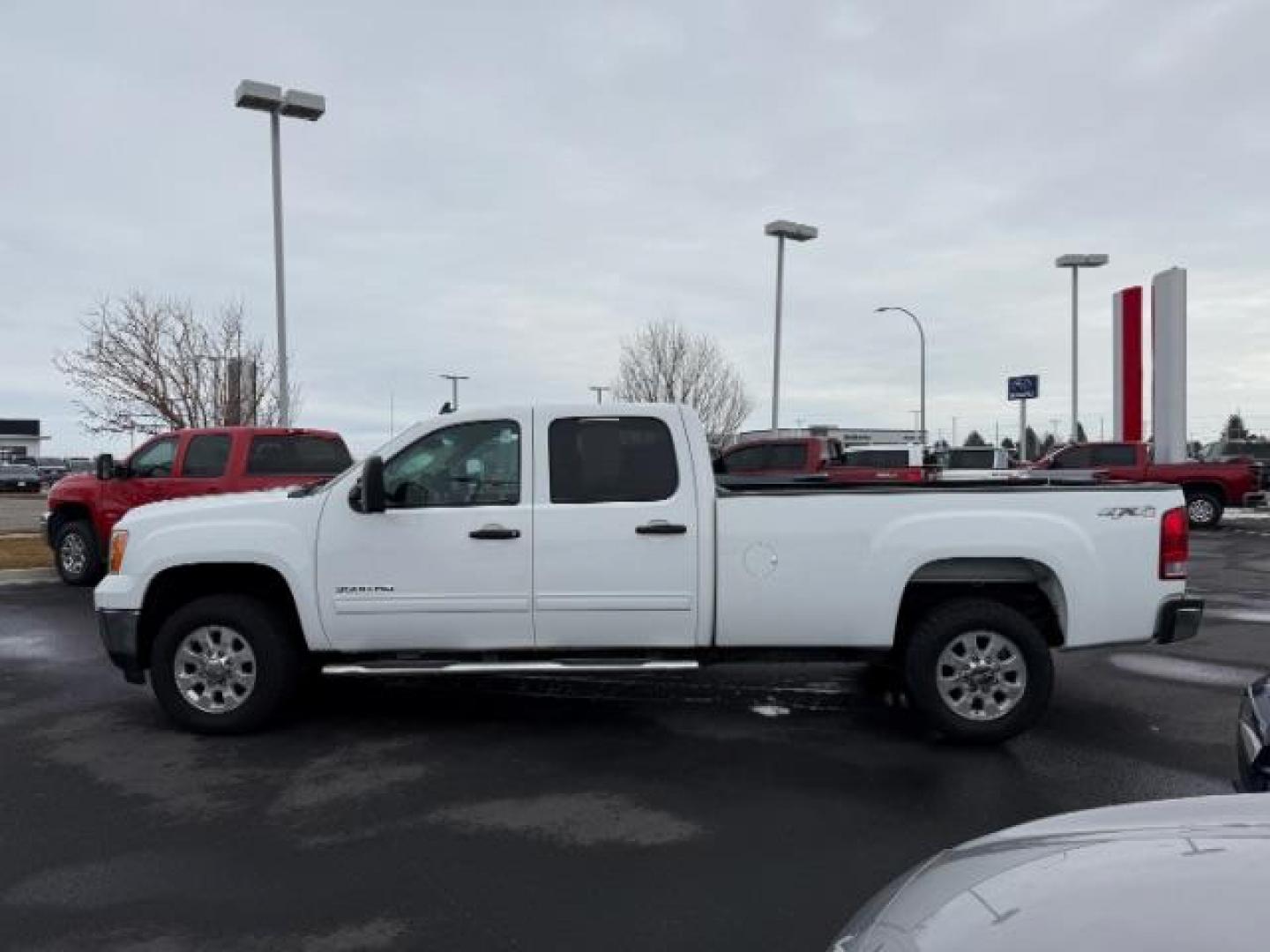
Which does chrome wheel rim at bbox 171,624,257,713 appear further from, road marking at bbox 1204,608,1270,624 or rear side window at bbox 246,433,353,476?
road marking at bbox 1204,608,1270,624

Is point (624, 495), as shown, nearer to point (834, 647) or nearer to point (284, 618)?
point (834, 647)

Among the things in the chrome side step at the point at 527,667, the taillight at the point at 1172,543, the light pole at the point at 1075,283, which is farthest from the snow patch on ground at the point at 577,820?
the light pole at the point at 1075,283

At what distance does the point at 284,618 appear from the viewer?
5.98 metres

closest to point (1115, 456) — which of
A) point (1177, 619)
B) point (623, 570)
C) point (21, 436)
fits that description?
point (1177, 619)

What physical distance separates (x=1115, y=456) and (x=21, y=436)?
104m

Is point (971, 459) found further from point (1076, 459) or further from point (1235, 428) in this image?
point (1235, 428)

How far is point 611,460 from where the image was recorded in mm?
5836

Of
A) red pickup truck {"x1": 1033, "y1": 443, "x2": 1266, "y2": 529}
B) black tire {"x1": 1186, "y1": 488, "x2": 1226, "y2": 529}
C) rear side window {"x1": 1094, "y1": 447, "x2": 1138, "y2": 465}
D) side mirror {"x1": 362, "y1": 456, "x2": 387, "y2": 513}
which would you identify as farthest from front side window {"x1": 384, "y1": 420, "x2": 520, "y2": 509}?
black tire {"x1": 1186, "y1": 488, "x2": 1226, "y2": 529}

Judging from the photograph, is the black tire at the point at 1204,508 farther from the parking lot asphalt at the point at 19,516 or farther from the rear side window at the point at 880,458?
the parking lot asphalt at the point at 19,516

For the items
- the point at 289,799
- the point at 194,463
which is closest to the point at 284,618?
the point at 289,799

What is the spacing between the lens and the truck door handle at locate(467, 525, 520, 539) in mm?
5645

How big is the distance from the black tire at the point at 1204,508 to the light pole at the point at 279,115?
17465 mm

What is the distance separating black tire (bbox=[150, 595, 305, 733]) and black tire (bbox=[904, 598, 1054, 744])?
11.6 ft

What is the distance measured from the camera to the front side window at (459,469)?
5.77m
